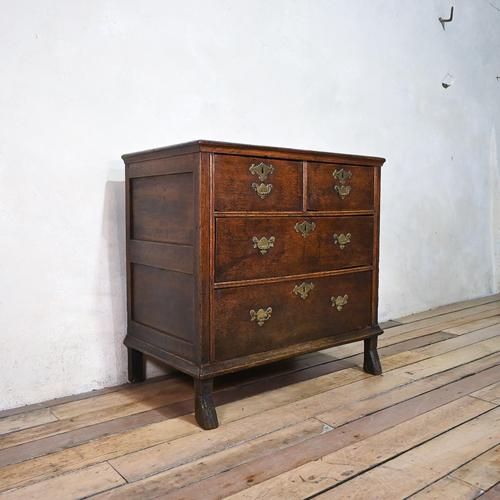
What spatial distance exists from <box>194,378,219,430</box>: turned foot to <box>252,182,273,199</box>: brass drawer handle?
0.63 m

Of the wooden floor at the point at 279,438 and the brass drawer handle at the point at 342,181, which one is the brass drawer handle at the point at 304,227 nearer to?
the brass drawer handle at the point at 342,181

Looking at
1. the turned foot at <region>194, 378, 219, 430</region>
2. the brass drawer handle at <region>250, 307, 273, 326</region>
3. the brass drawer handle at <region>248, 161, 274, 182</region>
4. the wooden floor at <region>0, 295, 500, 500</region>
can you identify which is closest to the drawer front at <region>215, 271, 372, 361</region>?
the brass drawer handle at <region>250, 307, 273, 326</region>

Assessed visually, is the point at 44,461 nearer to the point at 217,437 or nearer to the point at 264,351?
the point at 217,437

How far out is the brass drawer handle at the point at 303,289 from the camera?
1964 mm

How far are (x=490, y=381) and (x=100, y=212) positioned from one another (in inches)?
65.9

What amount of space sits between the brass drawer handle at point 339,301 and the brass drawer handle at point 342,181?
385 millimetres

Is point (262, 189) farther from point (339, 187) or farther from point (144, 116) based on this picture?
point (144, 116)

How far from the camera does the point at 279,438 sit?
1.65 m

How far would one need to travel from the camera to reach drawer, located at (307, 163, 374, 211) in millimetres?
1976

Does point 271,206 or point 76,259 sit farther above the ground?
point 271,206

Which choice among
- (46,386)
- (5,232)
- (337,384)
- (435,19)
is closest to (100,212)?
(5,232)

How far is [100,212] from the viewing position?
2.08m

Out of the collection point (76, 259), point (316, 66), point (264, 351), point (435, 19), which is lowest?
point (264, 351)

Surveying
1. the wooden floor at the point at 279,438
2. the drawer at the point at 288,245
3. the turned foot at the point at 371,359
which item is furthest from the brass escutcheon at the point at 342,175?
the wooden floor at the point at 279,438
